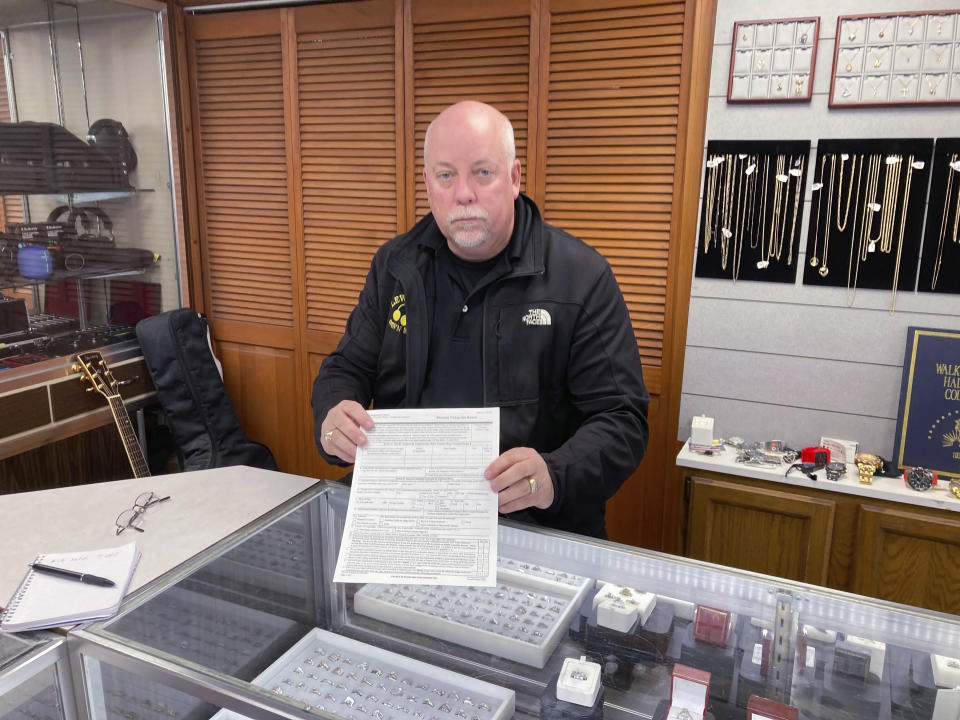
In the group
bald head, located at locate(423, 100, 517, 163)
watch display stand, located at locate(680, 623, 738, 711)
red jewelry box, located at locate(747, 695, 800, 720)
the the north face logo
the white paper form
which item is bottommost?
red jewelry box, located at locate(747, 695, 800, 720)

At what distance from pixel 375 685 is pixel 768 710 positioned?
570mm

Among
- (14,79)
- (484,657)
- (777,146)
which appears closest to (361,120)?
(14,79)

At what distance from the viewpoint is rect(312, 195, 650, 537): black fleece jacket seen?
1.68 m

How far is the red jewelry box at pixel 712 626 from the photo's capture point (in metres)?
1.14

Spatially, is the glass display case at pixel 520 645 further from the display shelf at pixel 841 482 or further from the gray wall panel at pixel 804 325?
the gray wall panel at pixel 804 325

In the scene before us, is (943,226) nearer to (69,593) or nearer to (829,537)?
(829,537)

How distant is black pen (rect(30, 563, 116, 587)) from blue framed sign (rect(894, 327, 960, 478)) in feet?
8.20


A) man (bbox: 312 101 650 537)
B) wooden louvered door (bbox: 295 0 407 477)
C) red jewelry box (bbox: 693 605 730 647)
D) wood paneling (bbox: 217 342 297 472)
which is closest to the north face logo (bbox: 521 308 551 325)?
man (bbox: 312 101 650 537)

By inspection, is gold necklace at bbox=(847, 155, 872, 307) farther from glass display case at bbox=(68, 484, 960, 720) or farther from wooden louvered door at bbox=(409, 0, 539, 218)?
glass display case at bbox=(68, 484, 960, 720)

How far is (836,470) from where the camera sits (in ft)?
8.18

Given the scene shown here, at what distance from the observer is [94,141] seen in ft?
11.3

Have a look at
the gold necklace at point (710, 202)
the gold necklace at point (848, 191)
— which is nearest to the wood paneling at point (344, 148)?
the gold necklace at point (710, 202)

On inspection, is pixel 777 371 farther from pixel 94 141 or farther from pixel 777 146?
pixel 94 141

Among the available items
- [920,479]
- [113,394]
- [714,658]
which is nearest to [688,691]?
[714,658]
